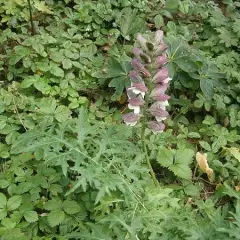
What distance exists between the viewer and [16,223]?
2.77 meters

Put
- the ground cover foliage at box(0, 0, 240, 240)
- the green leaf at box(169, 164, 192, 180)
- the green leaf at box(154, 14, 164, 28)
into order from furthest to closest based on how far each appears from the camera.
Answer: the green leaf at box(154, 14, 164, 28) → the green leaf at box(169, 164, 192, 180) → the ground cover foliage at box(0, 0, 240, 240)

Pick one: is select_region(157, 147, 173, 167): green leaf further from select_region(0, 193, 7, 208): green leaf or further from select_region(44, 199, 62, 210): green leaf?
select_region(0, 193, 7, 208): green leaf

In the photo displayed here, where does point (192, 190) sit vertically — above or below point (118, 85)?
below

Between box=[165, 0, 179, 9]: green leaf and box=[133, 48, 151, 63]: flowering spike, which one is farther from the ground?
box=[133, 48, 151, 63]: flowering spike

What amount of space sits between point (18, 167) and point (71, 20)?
1841 mm

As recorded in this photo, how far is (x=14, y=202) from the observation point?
9.28 feet

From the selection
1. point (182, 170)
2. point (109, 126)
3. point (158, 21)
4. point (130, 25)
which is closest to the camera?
point (109, 126)

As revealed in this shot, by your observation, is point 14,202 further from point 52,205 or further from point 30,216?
point 52,205

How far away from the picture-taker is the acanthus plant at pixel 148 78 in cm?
248

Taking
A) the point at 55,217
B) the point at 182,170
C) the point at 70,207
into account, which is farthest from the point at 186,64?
the point at 55,217

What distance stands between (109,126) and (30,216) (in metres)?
0.79

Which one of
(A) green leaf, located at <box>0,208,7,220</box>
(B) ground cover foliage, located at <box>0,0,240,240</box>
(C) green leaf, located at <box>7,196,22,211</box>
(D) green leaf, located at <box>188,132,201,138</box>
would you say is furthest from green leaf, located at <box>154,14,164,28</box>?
(A) green leaf, located at <box>0,208,7,220</box>

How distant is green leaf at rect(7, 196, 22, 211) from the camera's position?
2812 millimetres

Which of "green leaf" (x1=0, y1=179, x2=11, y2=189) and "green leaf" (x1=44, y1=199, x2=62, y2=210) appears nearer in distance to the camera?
"green leaf" (x1=44, y1=199, x2=62, y2=210)
